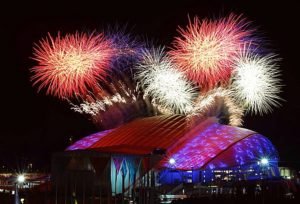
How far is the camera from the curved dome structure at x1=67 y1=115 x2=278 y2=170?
36.7 m

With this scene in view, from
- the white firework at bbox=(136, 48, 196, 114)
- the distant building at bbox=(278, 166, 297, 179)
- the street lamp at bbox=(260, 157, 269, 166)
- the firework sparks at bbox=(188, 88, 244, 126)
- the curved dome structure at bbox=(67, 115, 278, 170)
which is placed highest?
the white firework at bbox=(136, 48, 196, 114)

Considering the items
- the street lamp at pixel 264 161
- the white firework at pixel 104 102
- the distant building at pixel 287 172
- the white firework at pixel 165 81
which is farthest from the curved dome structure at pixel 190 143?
the white firework at pixel 104 102

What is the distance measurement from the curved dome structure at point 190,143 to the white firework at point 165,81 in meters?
1.95

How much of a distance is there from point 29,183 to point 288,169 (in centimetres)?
2520

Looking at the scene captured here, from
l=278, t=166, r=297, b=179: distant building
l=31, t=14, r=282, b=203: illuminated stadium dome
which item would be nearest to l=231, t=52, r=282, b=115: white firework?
l=31, t=14, r=282, b=203: illuminated stadium dome

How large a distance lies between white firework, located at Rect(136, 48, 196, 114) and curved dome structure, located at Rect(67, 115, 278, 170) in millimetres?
1949

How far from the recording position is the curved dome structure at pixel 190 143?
36688mm

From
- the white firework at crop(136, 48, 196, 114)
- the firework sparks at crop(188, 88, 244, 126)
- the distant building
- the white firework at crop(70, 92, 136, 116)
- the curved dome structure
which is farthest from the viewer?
the white firework at crop(70, 92, 136, 116)

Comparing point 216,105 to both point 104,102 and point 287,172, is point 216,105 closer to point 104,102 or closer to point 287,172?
point 287,172

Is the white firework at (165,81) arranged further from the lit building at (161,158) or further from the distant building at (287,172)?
the distant building at (287,172)

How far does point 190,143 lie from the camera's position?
39281 millimetres

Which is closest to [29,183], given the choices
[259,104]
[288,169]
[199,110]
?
[199,110]

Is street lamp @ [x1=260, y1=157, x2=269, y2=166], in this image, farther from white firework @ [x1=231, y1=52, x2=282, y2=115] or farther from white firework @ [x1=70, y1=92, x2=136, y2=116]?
white firework @ [x1=70, y1=92, x2=136, y2=116]

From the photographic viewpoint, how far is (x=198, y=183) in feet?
115
